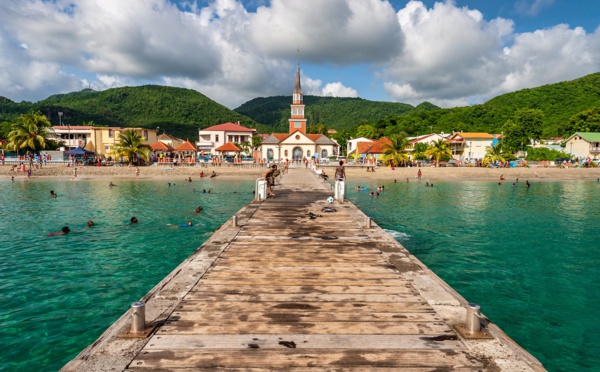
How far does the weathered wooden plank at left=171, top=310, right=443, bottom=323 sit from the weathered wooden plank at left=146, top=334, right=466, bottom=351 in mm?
404

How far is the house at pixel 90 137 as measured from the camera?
6900cm

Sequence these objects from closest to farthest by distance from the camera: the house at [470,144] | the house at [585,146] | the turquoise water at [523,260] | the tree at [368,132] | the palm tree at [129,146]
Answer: the turquoise water at [523,260] < the palm tree at [129,146] < the house at [585,146] < the house at [470,144] < the tree at [368,132]

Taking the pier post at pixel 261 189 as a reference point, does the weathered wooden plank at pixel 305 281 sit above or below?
below

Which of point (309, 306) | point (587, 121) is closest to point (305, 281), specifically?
point (309, 306)

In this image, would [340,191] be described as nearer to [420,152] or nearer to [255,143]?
[420,152]

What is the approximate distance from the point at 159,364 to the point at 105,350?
30.2 inches

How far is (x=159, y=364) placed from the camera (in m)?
3.49

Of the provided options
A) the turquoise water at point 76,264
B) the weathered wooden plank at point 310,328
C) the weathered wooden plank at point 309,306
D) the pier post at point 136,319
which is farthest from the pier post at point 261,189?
the pier post at point 136,319

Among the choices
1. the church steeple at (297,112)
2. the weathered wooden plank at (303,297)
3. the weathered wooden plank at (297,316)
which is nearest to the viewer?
the weathered wooden plank at (297,316)

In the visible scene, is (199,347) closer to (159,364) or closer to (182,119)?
(159,364)

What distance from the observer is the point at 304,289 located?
5.55 metres

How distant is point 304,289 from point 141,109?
15304 centimetres

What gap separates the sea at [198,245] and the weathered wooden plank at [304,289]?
10.7ft

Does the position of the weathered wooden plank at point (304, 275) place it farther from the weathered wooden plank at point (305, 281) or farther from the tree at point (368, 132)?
the tree at point (368, 132)
